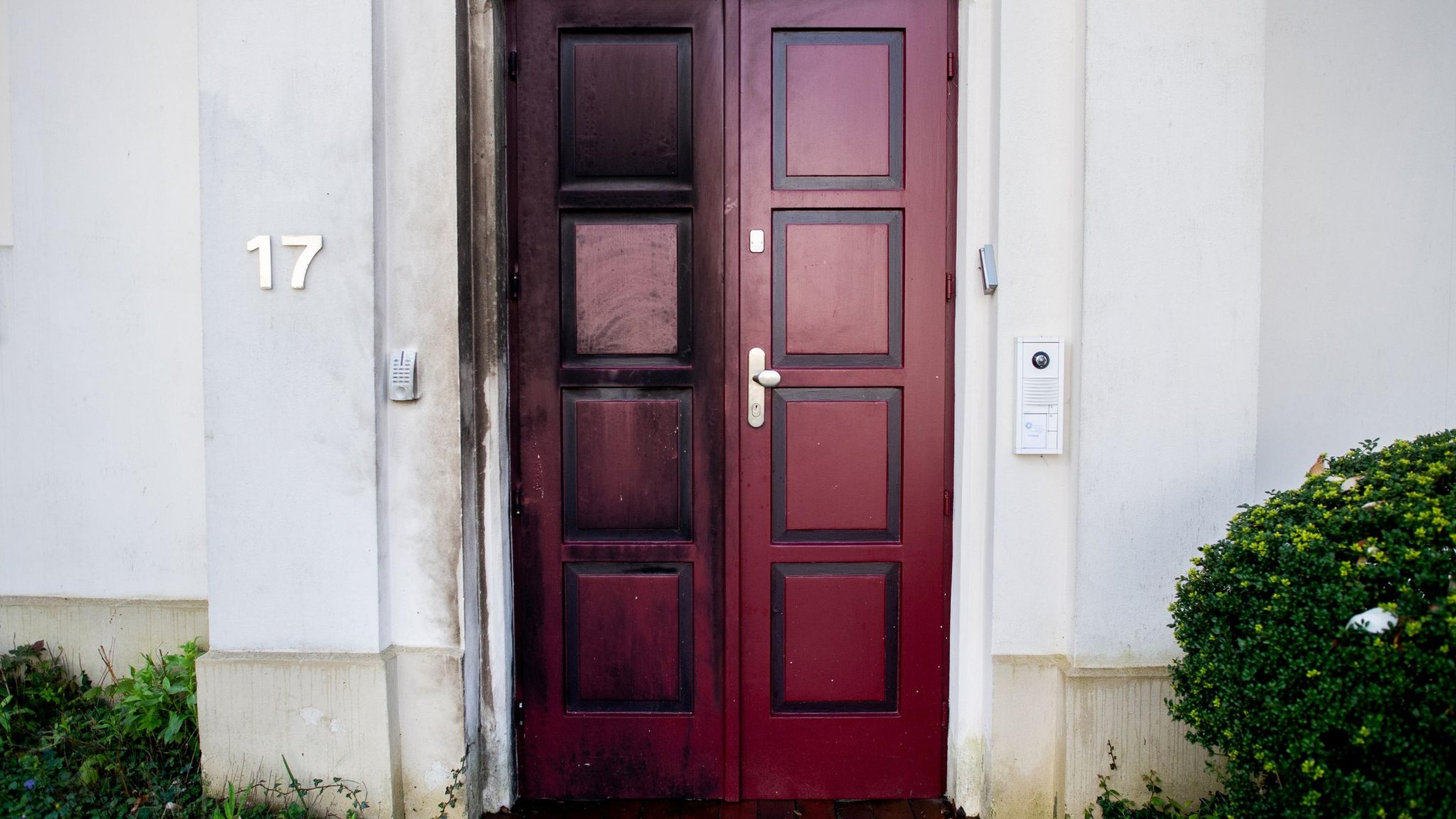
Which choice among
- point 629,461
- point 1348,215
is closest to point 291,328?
point 629,461

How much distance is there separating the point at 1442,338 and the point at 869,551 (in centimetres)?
240

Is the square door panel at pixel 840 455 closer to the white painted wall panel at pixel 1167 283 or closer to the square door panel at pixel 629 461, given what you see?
the square door panel at pixel 629 461

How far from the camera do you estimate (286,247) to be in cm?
268

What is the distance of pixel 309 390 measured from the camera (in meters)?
2.69

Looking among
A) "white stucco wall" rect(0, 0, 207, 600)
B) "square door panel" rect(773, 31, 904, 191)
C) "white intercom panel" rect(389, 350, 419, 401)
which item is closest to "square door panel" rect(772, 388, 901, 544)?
"square door panel" rect(773, 31, 904, 191)

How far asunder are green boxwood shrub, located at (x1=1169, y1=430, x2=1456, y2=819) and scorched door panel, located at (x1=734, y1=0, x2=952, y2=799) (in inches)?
37.8

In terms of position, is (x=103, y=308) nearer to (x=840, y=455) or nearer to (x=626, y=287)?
(x=626, y=287)

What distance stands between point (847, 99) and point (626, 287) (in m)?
1.09

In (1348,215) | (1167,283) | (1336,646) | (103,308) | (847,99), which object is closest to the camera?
(1336,646)

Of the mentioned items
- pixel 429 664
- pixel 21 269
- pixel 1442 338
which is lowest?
pixel 429 664

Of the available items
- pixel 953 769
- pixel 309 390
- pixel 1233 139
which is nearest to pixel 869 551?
pixel 953 769

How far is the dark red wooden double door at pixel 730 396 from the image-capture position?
2.85 meters

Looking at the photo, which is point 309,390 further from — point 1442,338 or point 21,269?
point 1442,338

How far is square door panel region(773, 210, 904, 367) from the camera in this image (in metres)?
2.87
